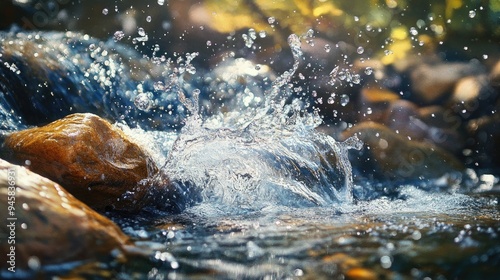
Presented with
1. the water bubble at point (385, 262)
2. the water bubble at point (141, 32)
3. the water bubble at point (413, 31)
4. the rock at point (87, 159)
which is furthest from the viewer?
the water bubble at point (413, 31)

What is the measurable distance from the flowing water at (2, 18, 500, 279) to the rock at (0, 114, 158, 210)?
0.23 metres

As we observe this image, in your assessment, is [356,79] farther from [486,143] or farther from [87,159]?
[87,159]

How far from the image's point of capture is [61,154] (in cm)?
279

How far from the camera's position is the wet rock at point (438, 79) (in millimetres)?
6859

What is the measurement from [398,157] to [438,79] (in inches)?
72.7

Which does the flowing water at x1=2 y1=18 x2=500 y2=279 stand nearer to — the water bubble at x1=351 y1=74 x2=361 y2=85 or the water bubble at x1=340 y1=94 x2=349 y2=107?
the water bubble at x1=340 y1=94 x2=349 y2=107

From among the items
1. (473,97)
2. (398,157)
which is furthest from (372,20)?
(398,157)

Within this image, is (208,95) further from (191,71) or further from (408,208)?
(408,208)

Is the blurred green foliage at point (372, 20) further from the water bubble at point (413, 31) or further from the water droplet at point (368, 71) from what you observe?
the water droplet at point (368, 71)

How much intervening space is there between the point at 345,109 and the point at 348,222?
437cm

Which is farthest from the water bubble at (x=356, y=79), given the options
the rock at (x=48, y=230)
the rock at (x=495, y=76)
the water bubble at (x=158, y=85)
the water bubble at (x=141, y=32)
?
the rock at (x=48, y=230)

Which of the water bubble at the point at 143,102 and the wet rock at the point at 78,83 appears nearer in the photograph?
the wet rock at the point at 78,83

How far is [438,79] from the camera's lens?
22.7ft

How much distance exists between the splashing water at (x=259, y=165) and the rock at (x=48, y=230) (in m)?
1.27
